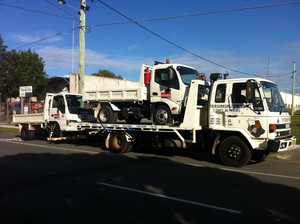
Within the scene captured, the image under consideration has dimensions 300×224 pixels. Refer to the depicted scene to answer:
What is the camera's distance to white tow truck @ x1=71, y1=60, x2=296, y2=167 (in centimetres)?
996

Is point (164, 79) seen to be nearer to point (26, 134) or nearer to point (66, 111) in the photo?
point (66, 111)

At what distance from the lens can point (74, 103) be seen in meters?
16.6

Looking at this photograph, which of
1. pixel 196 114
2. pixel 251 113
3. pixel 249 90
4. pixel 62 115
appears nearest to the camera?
pixel 249 90

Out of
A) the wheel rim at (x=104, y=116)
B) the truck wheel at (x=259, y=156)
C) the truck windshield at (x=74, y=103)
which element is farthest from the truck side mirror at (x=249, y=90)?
the truck windshield at (x=74, y=103)

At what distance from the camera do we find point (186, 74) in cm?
1202

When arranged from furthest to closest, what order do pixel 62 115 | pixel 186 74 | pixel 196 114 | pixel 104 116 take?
pixel 62 115 → pixel 104 116 → pixel 186 74 → pixel 196 114

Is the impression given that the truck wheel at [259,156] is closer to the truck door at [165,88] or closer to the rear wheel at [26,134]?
the truck door at [165,88]

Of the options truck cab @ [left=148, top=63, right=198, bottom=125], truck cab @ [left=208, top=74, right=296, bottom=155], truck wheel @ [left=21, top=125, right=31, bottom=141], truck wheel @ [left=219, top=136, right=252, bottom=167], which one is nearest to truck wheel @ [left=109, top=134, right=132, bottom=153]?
truck cab @ [left=148, top=63, right=198, bottom=125]

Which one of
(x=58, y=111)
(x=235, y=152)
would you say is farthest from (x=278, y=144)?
(x=58, y=111)

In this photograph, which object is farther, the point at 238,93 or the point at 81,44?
the point at 81,44

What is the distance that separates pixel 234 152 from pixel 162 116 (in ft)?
9.71

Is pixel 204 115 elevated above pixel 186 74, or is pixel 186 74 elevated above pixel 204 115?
pixel 186 74

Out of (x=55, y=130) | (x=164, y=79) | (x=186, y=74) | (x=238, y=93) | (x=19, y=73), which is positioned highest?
(x=19, y=73)

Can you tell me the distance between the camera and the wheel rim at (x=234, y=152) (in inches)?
403
